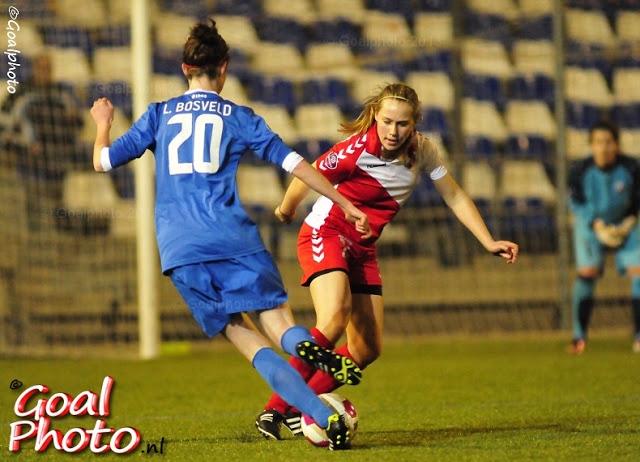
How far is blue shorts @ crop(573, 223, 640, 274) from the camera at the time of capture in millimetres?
9047

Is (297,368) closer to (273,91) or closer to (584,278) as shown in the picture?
(584,278)

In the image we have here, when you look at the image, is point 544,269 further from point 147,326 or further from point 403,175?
point 403,175

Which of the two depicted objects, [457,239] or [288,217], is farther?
[457,239]

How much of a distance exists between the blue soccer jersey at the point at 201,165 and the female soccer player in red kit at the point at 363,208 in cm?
73

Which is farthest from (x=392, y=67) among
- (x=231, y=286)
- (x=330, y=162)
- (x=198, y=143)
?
(x=231, y=286)

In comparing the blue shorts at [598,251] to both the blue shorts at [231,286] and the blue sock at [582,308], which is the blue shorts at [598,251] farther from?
the blue shorts at [231,286]

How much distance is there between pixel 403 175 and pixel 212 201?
45.6 inches

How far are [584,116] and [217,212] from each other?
9.53m

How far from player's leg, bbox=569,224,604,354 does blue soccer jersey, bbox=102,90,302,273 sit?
5.23m

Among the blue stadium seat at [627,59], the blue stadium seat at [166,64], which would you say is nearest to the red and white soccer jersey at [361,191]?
the blue stadium seat at [166,64]

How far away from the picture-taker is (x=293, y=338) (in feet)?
13.8

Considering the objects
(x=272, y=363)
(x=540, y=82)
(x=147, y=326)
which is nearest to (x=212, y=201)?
(x=272, y=363)

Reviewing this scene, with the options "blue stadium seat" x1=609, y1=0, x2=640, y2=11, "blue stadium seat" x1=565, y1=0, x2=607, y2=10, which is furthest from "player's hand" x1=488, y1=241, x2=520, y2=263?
"blue stadium seat" x1=609, y1=0, x2=640, y2=11

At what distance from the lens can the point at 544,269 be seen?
457 inches
